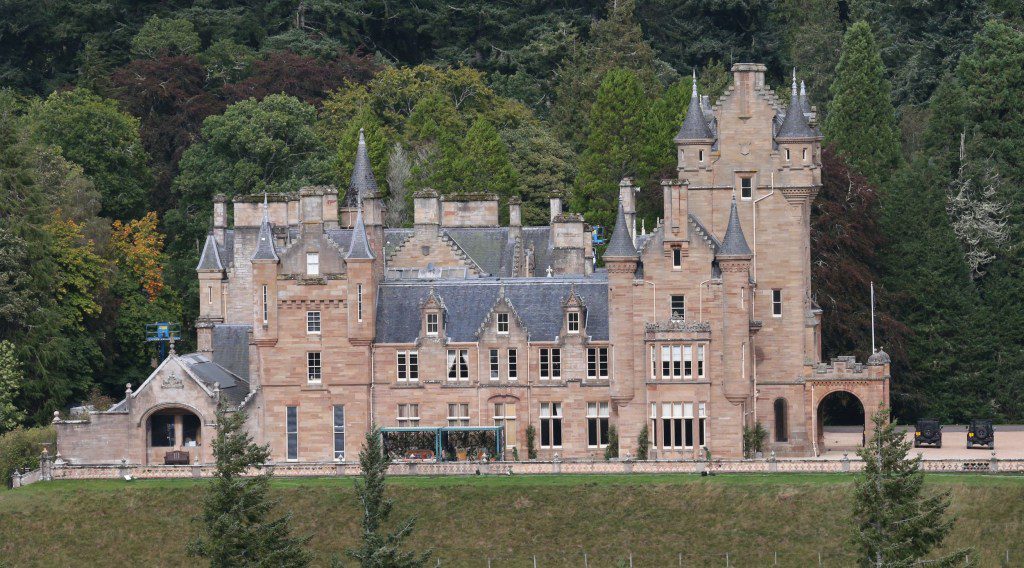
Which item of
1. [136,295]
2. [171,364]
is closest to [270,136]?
[136,295]

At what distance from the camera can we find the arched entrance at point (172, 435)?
111125mm

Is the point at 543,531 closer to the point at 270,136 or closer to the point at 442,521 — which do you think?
A: the point at 442,521

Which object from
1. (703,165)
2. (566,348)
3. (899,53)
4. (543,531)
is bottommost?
(543,531)

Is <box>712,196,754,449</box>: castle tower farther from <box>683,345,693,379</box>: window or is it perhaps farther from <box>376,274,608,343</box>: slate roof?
<box>376,274,608,343</box>: slate roof

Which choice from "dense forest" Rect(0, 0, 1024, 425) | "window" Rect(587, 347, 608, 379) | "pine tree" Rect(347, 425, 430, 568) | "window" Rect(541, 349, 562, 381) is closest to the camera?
"pine tree" Rect(347, 425, 430, 568)

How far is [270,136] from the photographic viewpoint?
454ft

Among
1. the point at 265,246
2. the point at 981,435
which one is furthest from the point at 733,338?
the point at 265,246

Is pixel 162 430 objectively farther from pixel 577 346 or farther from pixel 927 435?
pixel 927 435

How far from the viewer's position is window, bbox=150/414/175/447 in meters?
112

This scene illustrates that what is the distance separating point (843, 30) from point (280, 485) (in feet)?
221

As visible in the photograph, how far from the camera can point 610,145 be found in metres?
139

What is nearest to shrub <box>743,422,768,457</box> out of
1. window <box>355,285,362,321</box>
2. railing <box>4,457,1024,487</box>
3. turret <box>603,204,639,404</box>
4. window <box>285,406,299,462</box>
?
railing <box>4,457,1024,487</box>

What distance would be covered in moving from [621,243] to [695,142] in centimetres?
587

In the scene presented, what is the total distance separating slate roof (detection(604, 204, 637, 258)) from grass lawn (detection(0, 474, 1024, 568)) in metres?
9.36
